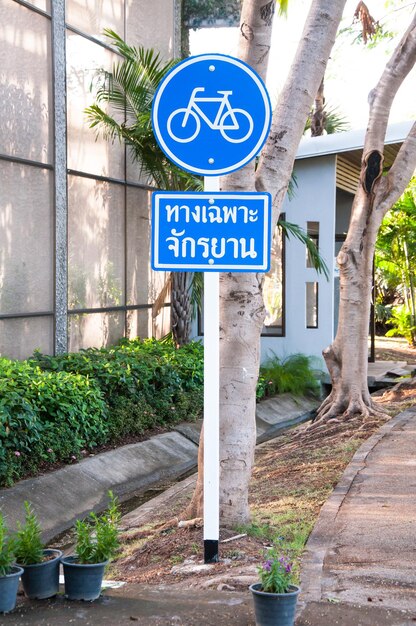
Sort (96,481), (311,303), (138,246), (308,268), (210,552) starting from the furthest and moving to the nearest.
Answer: (311,303) → (308,268) → (138,246) → (96,481) → (210,552)

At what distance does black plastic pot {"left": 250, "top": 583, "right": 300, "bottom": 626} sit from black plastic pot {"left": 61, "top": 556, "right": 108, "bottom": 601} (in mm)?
862

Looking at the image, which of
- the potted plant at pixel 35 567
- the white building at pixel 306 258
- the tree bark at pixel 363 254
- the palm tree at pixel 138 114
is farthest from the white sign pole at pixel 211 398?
the white building at pixel 306 258

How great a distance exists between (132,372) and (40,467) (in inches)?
114

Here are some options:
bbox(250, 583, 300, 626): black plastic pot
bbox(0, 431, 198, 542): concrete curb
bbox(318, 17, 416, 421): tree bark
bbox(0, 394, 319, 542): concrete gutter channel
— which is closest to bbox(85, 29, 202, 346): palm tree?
bbox(318, 17, 416, 421): tree bark

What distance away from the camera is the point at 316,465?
31.0 ft

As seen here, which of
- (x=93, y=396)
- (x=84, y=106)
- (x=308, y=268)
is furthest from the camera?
(x=308, y=268)

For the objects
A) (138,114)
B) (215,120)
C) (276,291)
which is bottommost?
(276,291)

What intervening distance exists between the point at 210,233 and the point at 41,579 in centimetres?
203

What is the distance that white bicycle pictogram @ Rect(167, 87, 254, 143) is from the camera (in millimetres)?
5527

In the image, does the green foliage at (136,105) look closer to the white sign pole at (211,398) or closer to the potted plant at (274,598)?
the white sign pole at (211,398)

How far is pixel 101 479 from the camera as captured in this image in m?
10.0

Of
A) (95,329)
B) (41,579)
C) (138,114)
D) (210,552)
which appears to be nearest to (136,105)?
(138,114)

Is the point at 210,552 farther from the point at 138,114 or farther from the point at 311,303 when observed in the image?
the point at 311,303

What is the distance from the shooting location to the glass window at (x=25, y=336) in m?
12.0
